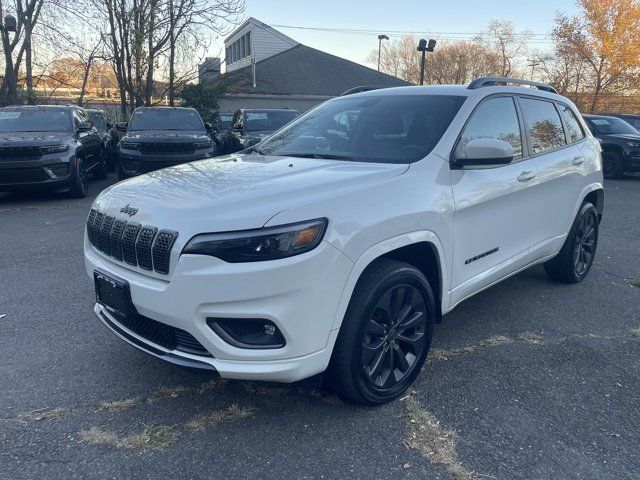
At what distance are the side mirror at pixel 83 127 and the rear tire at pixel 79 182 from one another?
639 millimetres

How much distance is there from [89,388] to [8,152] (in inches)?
279

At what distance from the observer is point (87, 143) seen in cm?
1041

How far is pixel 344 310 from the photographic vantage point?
8.30ft

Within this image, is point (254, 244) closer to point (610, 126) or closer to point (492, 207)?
point (492, 207)

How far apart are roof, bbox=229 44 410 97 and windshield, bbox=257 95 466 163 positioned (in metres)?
23.8

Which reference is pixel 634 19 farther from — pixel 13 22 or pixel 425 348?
pixel 425 348

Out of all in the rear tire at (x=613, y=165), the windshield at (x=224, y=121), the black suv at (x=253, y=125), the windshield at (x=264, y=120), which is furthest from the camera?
the windshield at (x=224, y=121)

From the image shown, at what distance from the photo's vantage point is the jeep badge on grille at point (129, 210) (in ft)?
8.86

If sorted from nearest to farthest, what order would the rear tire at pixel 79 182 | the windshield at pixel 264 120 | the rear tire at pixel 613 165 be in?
1. the rear tire at pixel 79 182
2. the windshield at pixel 264 120
3. the rear tire at pixel 613 165

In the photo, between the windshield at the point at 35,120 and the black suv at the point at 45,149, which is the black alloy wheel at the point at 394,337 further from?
the windshield at the point at 35,120

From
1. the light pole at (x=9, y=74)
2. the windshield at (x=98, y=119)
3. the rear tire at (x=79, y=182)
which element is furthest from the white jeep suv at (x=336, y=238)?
the light pole at (x=9, y=74)

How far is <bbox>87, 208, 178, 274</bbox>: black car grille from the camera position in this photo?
2.46 meters

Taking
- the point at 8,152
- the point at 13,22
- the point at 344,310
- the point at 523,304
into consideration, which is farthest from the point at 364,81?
the point at 344,310

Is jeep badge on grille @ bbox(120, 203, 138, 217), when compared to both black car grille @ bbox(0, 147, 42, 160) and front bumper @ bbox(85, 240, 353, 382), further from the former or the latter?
black car grille @ bbox(0, 147, 42, 160)
